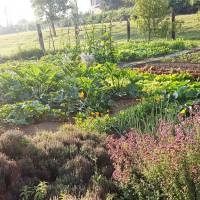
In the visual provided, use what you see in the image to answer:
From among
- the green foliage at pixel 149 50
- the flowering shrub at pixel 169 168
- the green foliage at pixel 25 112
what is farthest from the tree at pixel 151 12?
the flowering shrub at pixel 169 168

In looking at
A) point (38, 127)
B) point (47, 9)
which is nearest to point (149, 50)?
point (38, 127)

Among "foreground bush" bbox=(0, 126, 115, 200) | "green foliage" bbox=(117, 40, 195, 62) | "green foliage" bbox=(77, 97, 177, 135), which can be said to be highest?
"foreground bush" bbox=(0, 126, 115, 200)

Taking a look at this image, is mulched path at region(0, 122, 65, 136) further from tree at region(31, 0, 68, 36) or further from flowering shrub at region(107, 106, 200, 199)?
tree at region(31, 0, 68, 36)

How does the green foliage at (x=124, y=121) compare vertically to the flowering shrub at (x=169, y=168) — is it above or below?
below

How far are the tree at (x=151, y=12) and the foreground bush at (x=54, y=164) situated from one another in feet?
55.6

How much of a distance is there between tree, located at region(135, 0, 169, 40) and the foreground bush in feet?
55.6

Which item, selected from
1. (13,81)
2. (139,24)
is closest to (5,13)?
(139,24)

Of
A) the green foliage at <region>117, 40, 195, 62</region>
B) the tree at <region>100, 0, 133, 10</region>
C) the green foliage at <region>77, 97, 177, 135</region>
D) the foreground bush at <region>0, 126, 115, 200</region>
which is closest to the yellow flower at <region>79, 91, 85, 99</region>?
the green foliage at <region>77, 97, 177, 135</region>

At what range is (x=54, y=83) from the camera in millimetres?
8922

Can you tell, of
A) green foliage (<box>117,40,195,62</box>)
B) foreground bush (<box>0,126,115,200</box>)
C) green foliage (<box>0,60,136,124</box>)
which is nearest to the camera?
foreground bush (<box>0,126,115,200</box>)

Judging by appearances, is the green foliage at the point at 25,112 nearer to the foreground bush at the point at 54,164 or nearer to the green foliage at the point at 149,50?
the foreground bush at the point at 54,164

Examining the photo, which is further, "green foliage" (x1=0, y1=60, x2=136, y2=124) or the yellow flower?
the yellow flower

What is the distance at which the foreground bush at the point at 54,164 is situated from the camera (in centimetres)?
404

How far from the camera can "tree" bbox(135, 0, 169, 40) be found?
21578 millimetres
